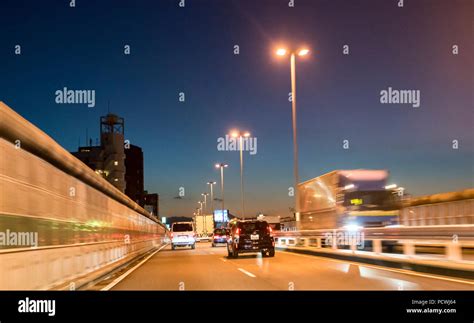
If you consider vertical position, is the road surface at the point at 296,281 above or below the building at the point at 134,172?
below

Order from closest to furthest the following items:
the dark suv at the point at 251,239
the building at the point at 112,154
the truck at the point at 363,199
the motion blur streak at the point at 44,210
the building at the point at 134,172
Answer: the motion blur streak at the point at 44,210 → the dark suv at the point at 251,239 → the truck at the point at 363,199 → the building at the point at 112,154 → the building at the point at 134,172

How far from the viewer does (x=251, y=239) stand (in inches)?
977

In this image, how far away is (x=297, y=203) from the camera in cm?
3139

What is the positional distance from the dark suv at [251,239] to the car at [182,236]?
18.5 meters

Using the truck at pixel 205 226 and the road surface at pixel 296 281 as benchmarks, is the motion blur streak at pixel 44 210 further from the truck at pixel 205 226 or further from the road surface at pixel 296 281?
the truck at pixel 205 226

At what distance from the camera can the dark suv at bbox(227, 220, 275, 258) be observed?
24.8 meters

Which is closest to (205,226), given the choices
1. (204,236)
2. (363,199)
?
(204,236)

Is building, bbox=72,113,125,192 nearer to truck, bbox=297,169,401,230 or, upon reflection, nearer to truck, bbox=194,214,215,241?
truck, bbox=194,214,215,241

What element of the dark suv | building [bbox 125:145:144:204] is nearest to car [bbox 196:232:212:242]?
the dark suv

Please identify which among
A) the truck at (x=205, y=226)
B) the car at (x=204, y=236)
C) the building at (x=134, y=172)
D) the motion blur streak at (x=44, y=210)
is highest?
the building at (x=134, y=172)

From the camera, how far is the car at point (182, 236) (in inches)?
1722

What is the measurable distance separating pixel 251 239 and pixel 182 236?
1989 cm

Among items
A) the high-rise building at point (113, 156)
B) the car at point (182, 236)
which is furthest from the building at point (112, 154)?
the car at point (182, 236)
